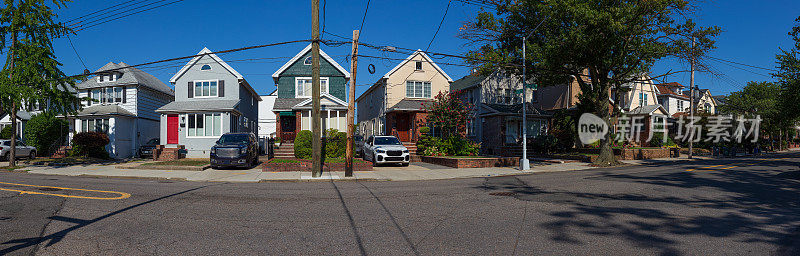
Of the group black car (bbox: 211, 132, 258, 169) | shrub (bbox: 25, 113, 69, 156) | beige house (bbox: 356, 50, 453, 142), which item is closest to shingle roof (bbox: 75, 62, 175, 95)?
shrub (bbox: 25, 113, 69, 156)

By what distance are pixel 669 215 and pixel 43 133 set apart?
3648 cm

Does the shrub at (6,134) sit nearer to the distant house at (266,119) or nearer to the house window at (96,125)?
the house window at (96,125)

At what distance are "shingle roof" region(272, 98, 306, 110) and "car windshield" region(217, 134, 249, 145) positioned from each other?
24.5ft

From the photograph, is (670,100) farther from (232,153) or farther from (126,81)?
(126,81)

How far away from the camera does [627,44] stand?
67.5ft

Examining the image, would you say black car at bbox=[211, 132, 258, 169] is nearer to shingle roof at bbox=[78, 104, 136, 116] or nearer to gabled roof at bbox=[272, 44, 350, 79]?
gabled roof at bbox=[272, 44, 350, 79]

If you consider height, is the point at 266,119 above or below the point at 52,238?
above

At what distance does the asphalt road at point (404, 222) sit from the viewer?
5535 mm

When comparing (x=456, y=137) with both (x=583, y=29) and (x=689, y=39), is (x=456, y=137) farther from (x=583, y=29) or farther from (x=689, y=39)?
(x=689, y=39)

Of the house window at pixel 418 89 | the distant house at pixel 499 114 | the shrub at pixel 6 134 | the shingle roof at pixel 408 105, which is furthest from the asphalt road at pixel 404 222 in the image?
the shrub at pixel 6 134

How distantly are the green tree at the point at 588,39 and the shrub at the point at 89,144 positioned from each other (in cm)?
2544

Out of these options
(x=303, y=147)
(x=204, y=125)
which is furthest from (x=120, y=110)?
(x=303, y=147)

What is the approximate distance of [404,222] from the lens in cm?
723

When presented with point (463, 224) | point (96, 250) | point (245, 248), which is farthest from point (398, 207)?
point (96, 250)
